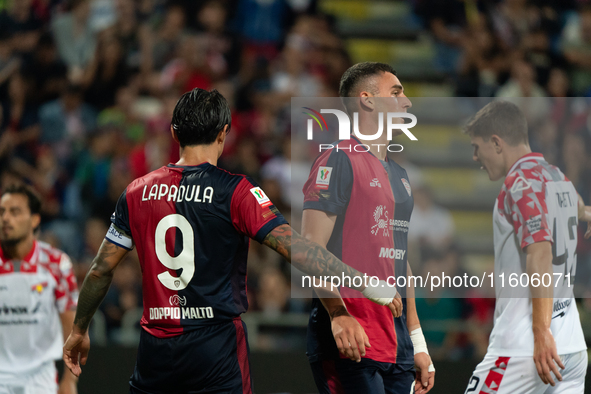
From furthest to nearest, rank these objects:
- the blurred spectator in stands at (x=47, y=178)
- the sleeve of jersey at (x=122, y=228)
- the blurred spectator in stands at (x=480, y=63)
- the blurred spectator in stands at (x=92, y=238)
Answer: the blurred spectator in stands at (x=480, y=63) < the blurred spectator in stands at (x=47, y=178) < the blurred spectator in stands at (x=92, y=238) < the sleeve of jersey at (x=122, y=228)

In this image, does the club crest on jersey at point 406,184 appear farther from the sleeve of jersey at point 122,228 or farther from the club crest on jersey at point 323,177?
the sleeve of jersey at point 122,228

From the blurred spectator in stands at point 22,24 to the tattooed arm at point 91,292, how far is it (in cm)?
796

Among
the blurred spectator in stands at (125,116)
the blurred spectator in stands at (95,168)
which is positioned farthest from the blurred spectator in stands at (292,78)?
the blurred spectator in stands at (95,168)

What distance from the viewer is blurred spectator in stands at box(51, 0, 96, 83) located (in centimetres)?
1029

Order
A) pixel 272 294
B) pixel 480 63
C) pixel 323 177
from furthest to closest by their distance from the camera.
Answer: pixel 480 63, pixel 272 294, pixel 323 177

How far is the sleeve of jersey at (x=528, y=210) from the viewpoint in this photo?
365cm

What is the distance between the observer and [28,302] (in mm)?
5148

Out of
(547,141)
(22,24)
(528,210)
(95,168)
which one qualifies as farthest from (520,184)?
(22,24)

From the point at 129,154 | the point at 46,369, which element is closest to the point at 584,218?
the point at 46,369

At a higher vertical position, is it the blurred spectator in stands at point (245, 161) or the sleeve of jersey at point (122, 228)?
the blurred spectator in stands at point (245, 161)

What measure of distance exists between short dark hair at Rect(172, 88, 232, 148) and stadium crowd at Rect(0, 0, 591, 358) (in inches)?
181

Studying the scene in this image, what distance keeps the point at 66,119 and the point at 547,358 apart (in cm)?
789

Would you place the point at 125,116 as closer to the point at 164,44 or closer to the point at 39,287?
the point at 164,44

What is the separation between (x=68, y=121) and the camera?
966 centimetres
